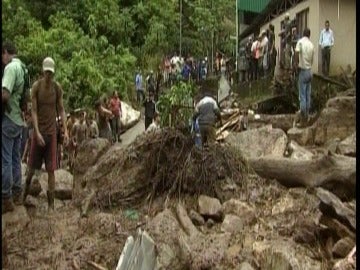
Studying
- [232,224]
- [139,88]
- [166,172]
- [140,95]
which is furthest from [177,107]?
[140,95]

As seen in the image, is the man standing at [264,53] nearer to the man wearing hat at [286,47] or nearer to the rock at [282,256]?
the man wearing hat at [286,47]

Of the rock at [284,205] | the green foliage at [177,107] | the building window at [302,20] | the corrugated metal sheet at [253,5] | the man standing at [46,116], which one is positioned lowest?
the rock at [284,205]

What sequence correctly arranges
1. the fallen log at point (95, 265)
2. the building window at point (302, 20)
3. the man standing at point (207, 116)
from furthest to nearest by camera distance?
the building window at point (302, 20) → the man standing at point (207, 116) → the fallen log at point (95, 265)

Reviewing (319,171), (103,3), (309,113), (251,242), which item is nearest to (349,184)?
(319,171)

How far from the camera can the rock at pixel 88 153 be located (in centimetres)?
1043

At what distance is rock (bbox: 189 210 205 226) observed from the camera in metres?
7.52

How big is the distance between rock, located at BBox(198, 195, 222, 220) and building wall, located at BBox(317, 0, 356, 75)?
9.96 m

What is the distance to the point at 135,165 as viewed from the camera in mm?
8688

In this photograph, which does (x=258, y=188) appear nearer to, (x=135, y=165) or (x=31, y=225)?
(x=135, y=165)

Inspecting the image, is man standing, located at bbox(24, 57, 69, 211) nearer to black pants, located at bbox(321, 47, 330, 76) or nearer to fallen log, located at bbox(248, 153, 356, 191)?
fallen log, located at bbox(248, 153, 356, 191)

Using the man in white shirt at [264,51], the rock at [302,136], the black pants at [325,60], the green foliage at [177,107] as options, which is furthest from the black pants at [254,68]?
the rock at [302,136]

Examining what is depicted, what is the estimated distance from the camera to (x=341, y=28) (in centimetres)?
1766

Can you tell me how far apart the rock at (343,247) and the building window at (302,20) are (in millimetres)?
13661

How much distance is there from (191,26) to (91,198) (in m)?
29.6
